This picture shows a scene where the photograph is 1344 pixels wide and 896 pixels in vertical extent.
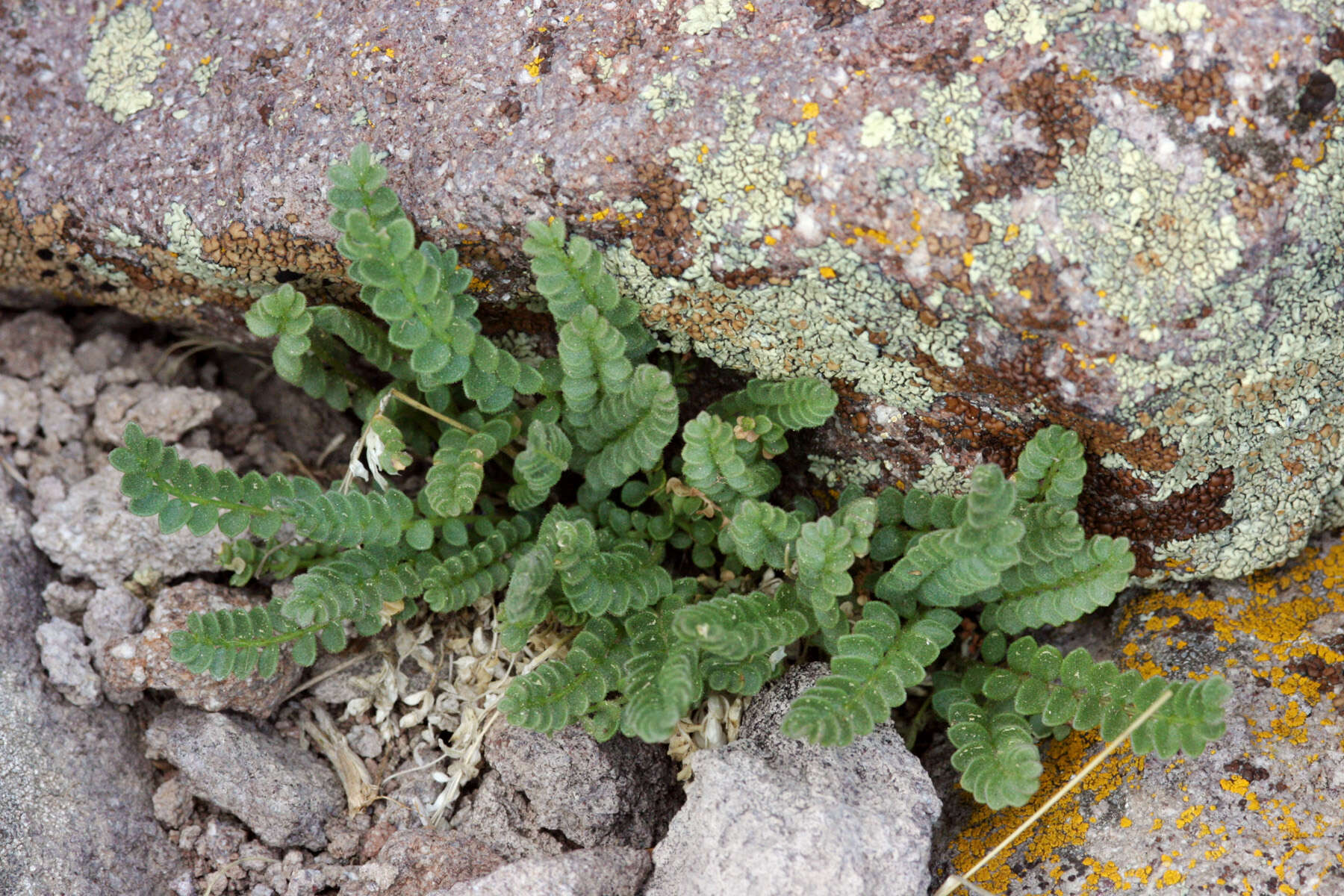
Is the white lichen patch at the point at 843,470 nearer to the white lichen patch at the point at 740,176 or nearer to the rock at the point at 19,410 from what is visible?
the white lichen patch at the point at 740,176

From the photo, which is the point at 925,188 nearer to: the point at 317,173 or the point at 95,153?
the point at 317,173

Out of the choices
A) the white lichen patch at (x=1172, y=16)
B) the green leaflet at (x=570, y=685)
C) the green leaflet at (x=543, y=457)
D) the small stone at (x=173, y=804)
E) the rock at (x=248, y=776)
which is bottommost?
the small stone at (x=173, y=804)

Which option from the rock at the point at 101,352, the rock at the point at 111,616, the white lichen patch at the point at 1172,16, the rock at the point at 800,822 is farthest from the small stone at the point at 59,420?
the white lichen patch at the point at 1172,16

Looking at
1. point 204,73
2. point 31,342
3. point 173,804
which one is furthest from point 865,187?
point 31,342

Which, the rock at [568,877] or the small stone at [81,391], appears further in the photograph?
the small stone at [81,391]

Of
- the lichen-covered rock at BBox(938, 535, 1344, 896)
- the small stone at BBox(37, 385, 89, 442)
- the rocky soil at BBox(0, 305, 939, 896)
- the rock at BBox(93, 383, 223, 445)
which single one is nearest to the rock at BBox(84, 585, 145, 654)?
the rocky soil at BBox(0, 305, 939, 896)

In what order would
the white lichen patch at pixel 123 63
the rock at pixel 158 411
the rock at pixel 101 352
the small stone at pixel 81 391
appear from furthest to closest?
the rock at pixel 101 352 → the small stone at pixel 81 391 → the rock at pixel 158 411 → the white lichen patch at pixel 123 63
